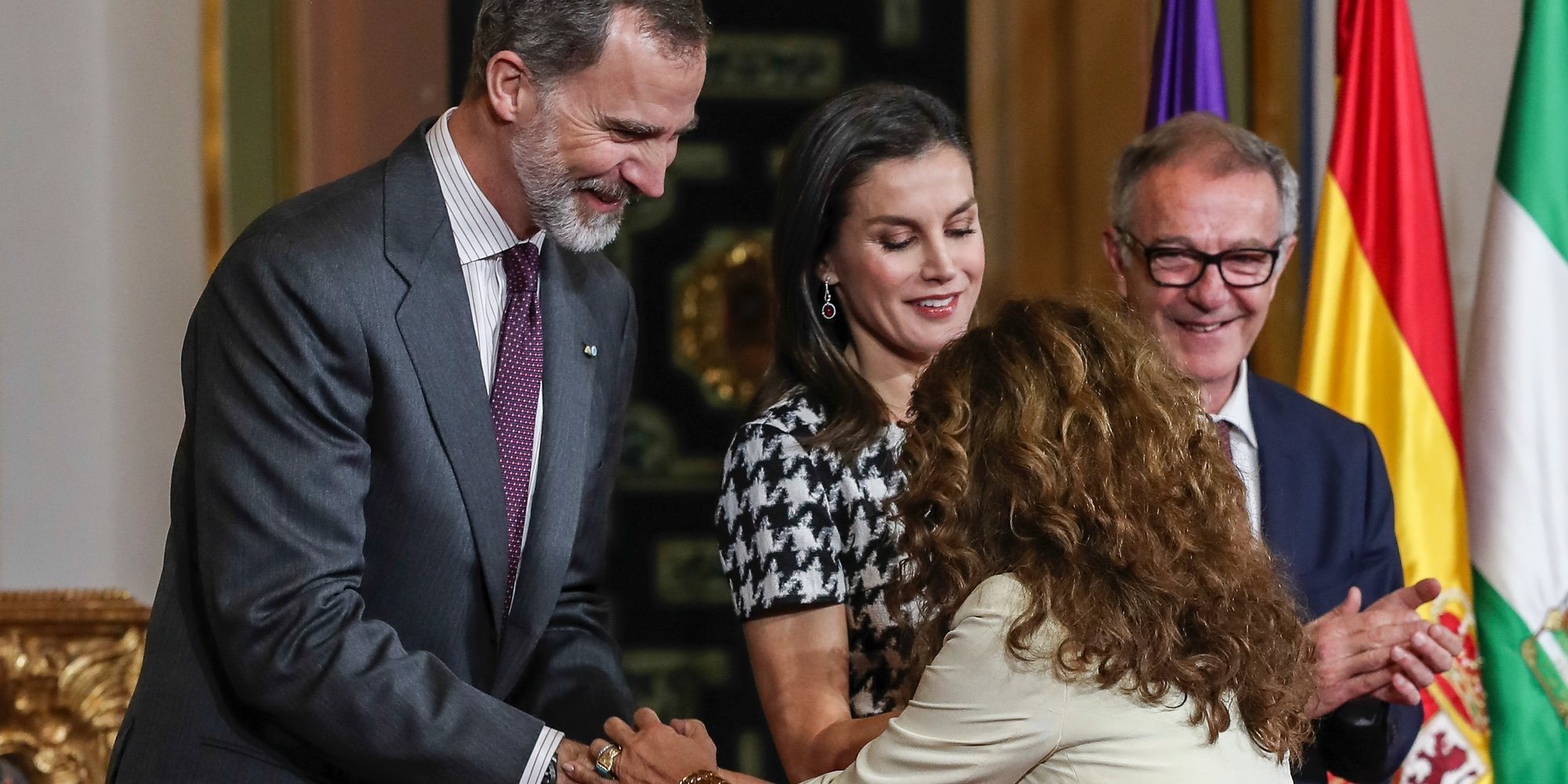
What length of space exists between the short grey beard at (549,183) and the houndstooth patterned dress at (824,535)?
341mm

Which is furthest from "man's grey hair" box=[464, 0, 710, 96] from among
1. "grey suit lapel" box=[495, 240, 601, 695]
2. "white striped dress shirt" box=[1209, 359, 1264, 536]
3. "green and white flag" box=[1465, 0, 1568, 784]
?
"green and white flag" box=[1465, 0, 1568, 784]

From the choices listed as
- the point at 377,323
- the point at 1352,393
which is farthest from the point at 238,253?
the point at 1352,393

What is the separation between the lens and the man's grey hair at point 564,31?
1993mm

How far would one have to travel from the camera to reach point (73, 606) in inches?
129

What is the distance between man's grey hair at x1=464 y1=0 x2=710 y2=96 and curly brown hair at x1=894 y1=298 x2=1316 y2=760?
0.62m

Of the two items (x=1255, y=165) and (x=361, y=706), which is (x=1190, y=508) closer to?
(x=361, y=706)

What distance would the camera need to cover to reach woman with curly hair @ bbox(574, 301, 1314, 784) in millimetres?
1528

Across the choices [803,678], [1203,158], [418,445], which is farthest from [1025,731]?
[1203,158]

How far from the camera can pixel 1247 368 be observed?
2584 mm

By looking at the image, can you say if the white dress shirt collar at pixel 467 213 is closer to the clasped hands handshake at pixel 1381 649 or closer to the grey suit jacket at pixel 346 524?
the grey suit jacket at pixel 346 524

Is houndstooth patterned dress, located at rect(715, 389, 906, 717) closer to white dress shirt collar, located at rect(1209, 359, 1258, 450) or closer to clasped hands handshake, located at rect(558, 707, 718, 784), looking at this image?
clasped hands handshake, located at rect(558, 707, 718, 784)

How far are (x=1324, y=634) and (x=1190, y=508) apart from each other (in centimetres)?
64

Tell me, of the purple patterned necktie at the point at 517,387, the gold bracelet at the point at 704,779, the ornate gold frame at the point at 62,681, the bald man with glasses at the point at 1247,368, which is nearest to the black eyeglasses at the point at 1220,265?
the bald man with glasses at the point at 1247,368

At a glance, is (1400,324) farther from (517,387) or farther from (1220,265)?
(517,387)
